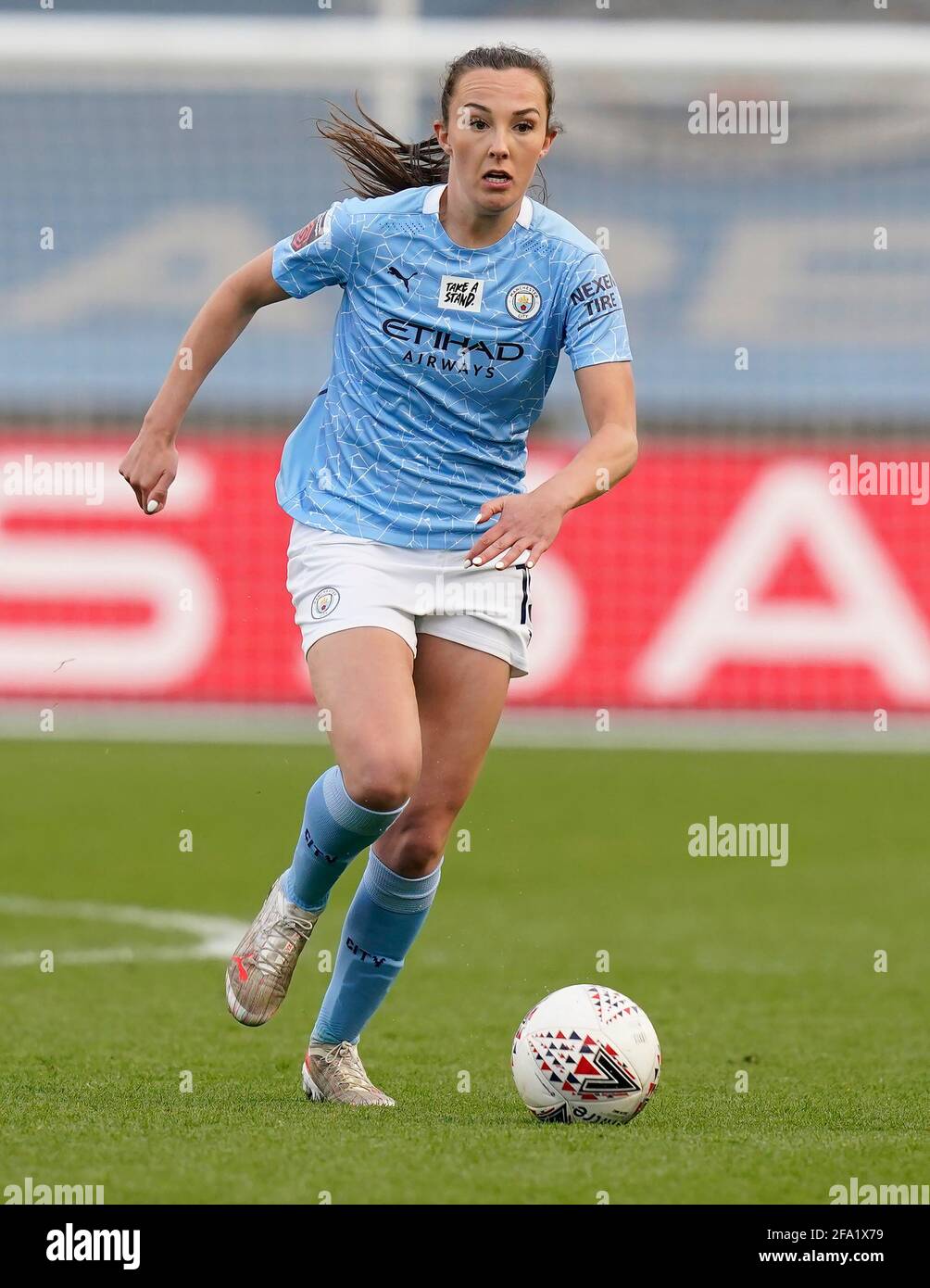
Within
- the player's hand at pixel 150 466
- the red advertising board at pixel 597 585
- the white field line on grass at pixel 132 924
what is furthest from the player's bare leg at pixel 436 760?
the red advertising board at pixel 597 585

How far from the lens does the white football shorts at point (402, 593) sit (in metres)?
5.05

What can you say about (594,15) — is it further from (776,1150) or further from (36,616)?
(776,1150)

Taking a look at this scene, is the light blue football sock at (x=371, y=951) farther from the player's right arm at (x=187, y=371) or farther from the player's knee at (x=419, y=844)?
the player's right arm at (x=187, y=371)

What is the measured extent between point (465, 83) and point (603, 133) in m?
18.8

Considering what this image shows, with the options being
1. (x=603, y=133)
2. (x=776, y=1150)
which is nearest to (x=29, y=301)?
(x=603, y=133)

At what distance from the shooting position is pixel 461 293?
201 inches

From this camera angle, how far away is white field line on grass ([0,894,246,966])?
7816 millimetres

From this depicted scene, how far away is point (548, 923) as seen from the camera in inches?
340

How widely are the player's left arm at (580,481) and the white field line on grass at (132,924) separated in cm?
328

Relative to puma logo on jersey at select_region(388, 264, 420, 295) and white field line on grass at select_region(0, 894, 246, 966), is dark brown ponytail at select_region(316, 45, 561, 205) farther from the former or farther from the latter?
white field line on grass at select_region(0, 894, 246, 966)

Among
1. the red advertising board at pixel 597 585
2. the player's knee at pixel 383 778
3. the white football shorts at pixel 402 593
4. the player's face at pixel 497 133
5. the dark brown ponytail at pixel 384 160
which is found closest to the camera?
the player's knee at pixel 383 778

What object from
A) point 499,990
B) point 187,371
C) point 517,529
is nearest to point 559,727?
point 499,990

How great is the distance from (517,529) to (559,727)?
11.6m

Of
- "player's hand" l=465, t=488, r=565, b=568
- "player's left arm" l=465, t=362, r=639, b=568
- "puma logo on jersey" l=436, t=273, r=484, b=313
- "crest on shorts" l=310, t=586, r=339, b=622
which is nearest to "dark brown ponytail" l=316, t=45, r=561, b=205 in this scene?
"puma logo on jersey" l=436, t=273, r=484, b=313
